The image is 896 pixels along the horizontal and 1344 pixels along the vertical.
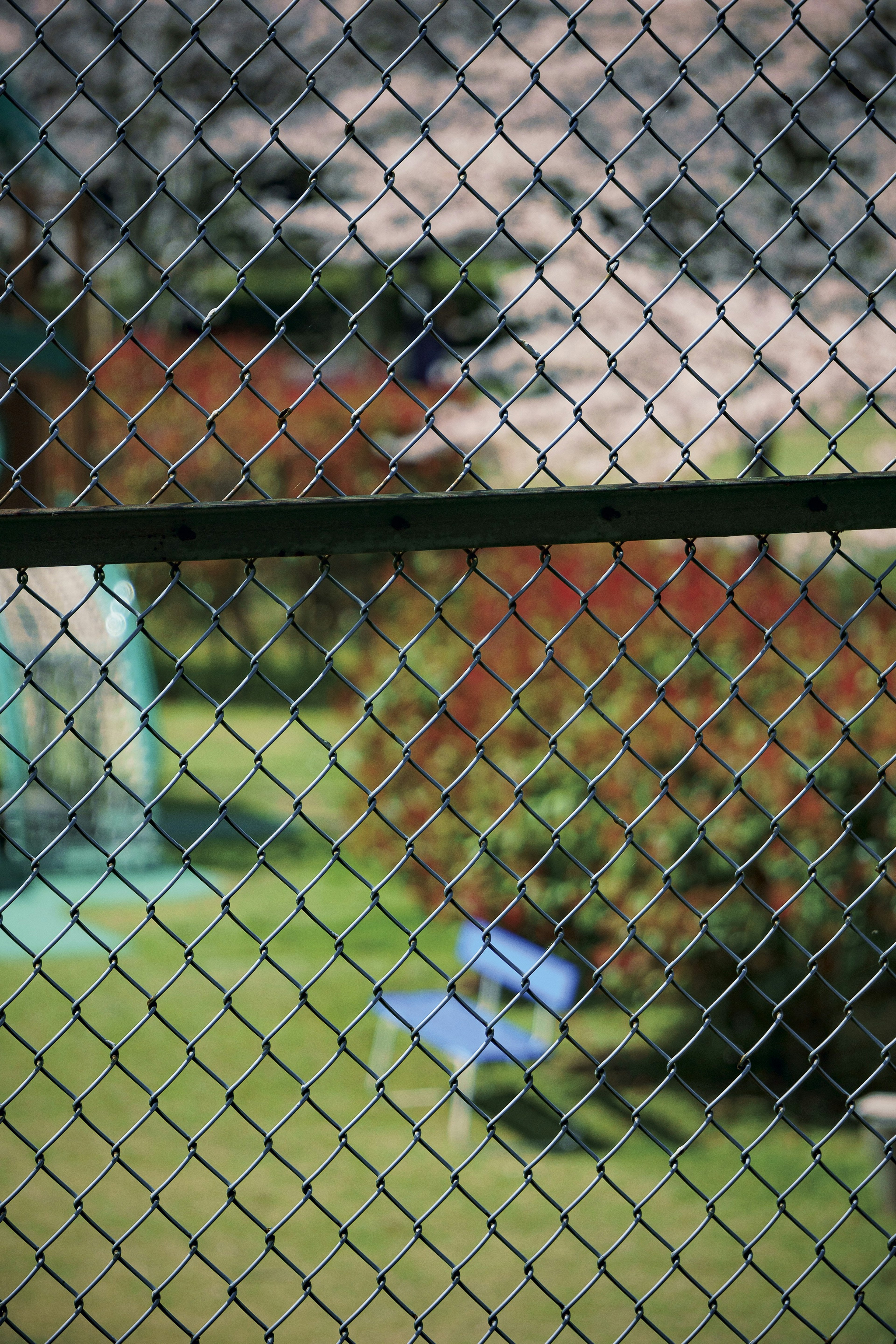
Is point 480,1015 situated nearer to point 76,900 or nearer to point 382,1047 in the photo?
point 382,1047

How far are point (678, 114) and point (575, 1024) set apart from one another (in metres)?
5.44

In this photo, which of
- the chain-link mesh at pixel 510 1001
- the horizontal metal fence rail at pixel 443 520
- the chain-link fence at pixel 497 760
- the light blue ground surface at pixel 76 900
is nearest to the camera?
the horizontal metal fence rail at pixel 443 520

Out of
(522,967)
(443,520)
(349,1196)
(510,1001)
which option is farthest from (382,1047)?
(443,520)

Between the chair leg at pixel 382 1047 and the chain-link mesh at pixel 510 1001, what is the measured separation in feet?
0.10

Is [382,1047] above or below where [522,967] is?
below

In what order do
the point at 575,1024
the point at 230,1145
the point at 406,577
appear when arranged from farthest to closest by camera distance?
the point at 575,1024 < the point at 230,1145 < the point at 406,577

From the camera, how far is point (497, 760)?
222 inches

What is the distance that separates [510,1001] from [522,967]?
0.67 meters

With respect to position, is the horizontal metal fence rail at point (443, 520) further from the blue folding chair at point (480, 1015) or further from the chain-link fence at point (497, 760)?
the blue folding chair at point (480, 1015)

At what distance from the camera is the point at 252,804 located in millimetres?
8484

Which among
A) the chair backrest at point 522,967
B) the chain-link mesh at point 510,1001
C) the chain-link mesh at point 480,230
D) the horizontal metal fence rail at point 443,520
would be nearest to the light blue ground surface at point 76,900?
the chain-link mesh at point 510,1001

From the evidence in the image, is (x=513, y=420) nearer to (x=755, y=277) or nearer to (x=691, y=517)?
(x=755, y=277)

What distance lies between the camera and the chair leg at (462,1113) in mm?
4641

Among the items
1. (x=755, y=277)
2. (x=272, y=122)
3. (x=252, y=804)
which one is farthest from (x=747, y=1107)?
(x=755, y=277)
